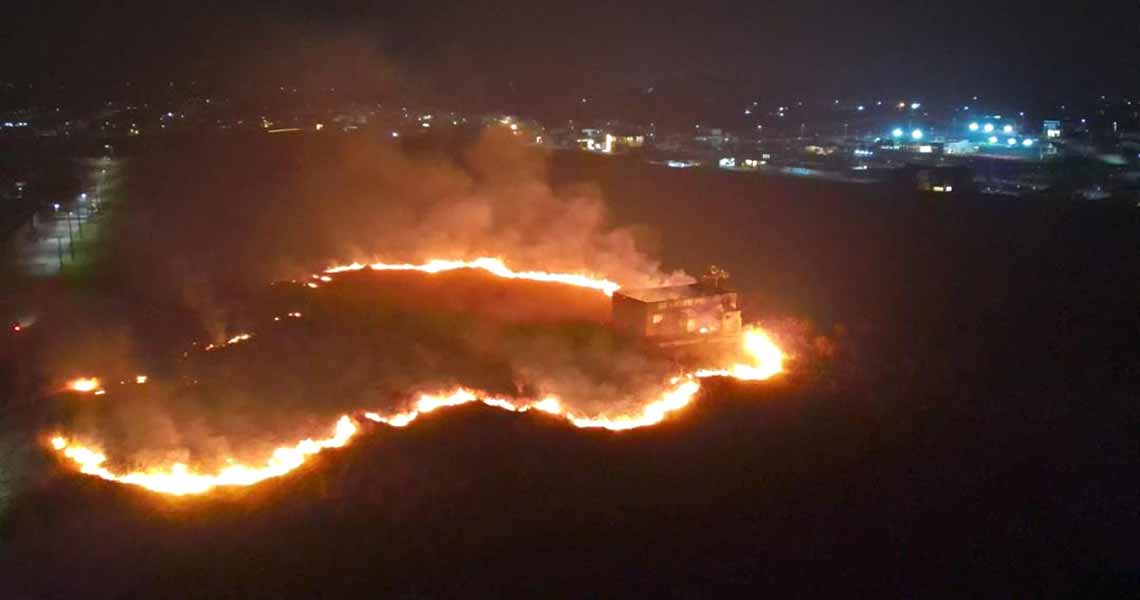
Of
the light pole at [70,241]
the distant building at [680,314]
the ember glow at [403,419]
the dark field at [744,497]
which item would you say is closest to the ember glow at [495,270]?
the dark field at [744,497]

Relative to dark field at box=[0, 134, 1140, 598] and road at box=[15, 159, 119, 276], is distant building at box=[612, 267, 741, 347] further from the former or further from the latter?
road at box=[15, 159, 119, 276]

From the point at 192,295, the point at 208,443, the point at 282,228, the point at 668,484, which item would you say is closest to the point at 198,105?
the point at 282,228

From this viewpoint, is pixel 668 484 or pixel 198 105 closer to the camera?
pixel 668 484

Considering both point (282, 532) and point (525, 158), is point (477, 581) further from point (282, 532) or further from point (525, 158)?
point (525, 158)

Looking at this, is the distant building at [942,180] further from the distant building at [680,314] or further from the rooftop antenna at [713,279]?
the distant building at [680,314]

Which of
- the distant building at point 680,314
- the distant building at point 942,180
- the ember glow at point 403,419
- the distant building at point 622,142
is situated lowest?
the ember glow at point 403,419

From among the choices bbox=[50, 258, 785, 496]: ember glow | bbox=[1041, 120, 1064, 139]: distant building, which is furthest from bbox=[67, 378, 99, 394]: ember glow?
bbox=[1041, 120, 1064, 139]: distant building

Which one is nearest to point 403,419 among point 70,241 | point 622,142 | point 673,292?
point 673,292
